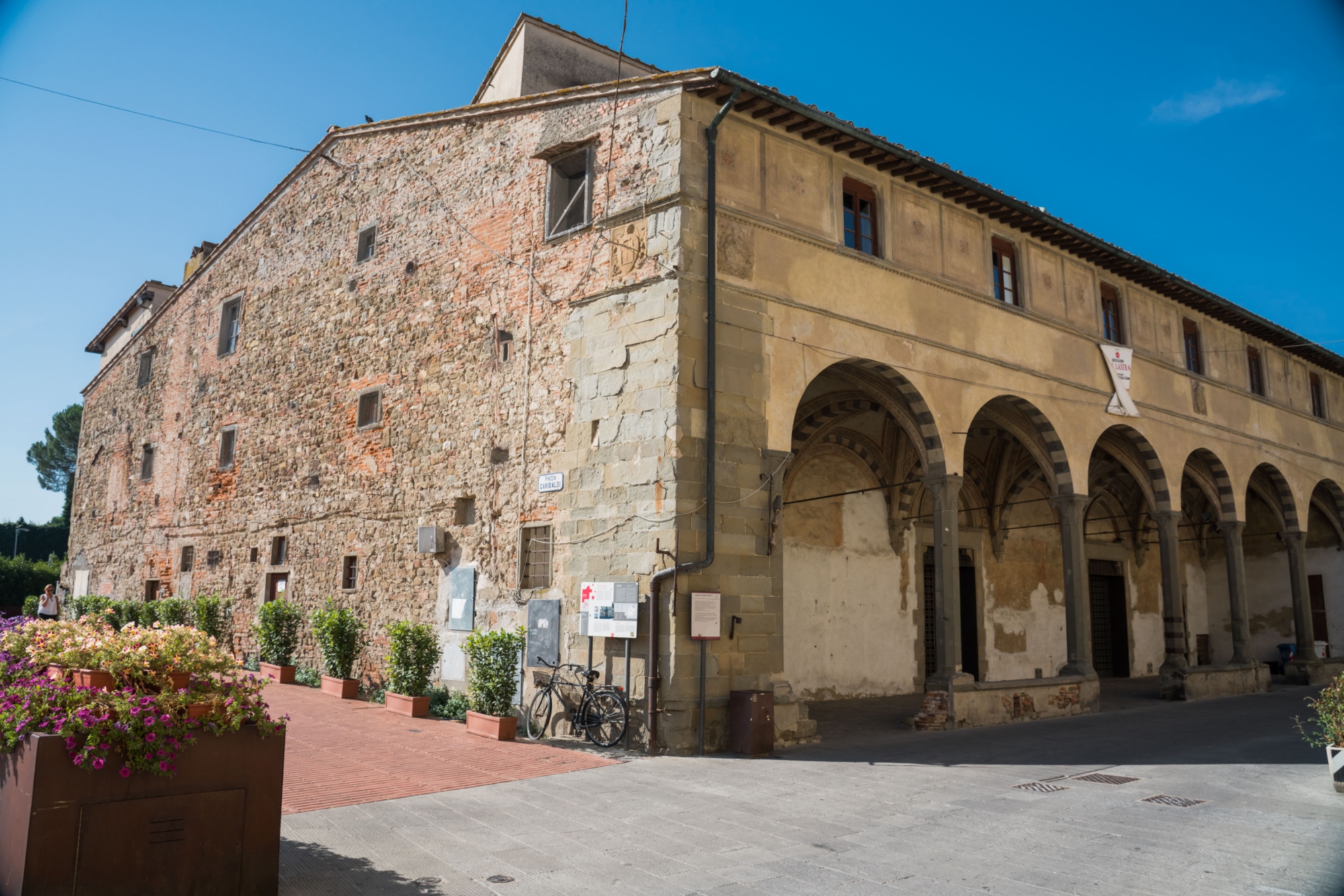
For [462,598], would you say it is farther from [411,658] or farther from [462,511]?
[462,511]

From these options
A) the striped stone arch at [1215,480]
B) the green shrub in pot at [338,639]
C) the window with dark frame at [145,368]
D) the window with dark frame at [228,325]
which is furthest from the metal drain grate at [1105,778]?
the window with dark frame at [145,368]

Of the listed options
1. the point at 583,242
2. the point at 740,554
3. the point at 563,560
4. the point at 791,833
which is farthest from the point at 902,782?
the point at 583,242

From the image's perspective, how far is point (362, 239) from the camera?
1645 cm

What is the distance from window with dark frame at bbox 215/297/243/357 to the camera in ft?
65.4

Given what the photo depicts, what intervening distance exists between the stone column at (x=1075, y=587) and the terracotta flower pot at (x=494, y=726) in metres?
8.71

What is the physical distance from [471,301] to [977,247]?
7.55m

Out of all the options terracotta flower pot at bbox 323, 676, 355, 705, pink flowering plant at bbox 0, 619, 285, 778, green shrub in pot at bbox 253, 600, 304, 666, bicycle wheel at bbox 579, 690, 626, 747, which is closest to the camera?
pink flowering plant at bbox 0, 619, 285, 778

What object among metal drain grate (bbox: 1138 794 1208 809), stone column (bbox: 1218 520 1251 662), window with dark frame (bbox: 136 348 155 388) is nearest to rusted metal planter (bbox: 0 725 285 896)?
metal drain grate (bbox: 1138 794 1208 809)

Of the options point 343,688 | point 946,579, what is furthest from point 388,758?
point 946,579

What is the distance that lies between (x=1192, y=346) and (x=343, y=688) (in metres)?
16.8

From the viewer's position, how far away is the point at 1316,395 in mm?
22625

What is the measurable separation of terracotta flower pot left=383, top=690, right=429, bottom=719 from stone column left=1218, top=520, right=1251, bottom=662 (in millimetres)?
15252

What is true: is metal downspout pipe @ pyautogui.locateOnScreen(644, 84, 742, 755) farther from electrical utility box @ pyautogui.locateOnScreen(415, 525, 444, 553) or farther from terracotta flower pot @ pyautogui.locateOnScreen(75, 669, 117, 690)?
terracotta flower pot @ pyautogui.locateOnScreen(75, 669, 117, 690)

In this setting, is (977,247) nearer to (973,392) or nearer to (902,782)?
(973,392)
